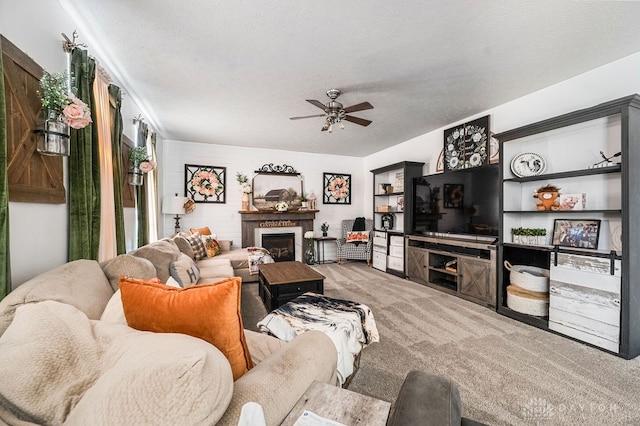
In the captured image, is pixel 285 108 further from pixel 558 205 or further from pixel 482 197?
pixel 558 205

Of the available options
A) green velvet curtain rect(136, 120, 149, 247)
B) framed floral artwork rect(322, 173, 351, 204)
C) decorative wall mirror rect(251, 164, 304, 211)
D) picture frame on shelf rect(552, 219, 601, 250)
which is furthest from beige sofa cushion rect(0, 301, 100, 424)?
framed floral artwork rect(322, 173, 351, 204)

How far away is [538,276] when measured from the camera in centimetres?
302

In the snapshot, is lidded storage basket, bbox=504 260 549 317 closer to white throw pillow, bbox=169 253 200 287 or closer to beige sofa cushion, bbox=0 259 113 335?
white throw pillow, bbox=169 253 200 287

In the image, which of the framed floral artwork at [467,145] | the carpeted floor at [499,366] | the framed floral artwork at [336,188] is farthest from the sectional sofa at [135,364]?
the framed floral artwork at [336,188]

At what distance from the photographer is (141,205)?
3479mm

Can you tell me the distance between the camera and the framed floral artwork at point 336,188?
6.60 metres

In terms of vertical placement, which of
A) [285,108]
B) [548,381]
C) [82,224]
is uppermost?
[285,108]

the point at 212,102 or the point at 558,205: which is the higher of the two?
the point at 212,102

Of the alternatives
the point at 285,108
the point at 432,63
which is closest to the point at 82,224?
the point at 285,108

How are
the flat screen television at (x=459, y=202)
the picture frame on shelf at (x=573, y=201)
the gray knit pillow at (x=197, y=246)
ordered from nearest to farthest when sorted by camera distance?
the picture frame on shelf at (x=573, y=201)
the flat screen television at (x=459, y=202)
the gray knit pillow at (x=197, y=246)

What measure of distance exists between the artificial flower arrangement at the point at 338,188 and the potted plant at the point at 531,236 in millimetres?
3972

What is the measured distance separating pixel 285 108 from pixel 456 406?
3605mm

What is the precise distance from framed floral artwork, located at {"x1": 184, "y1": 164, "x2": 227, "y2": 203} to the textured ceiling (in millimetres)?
1772

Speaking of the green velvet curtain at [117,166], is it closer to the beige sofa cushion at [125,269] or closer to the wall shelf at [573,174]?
the beige sofa cushion at [125,269]
